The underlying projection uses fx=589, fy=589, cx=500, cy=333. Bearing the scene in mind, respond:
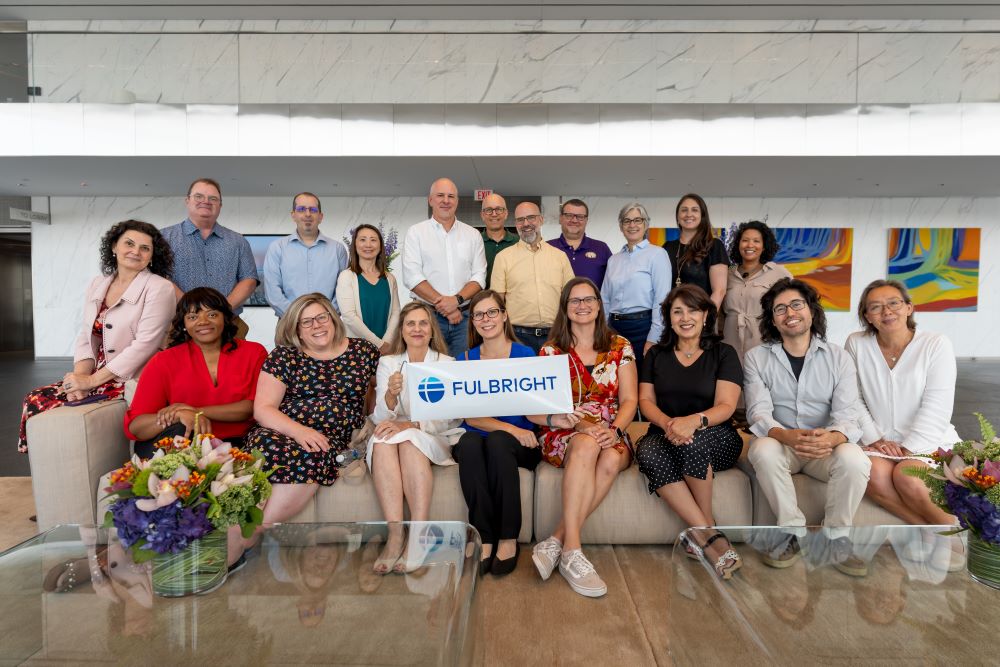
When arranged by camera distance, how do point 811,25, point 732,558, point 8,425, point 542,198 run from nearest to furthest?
1. point 732,558
2. point 8,425
3. point 811,25
4. point 542,198

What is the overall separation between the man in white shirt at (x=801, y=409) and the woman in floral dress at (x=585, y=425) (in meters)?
0.63

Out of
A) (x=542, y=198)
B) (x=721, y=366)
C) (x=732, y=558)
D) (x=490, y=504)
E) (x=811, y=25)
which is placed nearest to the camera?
(x=732, y=558)

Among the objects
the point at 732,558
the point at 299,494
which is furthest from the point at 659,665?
the point at 299,494

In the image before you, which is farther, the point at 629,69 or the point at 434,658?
the point at 629,69

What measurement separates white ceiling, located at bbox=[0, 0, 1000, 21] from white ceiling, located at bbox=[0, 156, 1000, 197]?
7.39ft

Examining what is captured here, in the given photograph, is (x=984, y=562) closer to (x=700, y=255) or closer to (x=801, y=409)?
(x=801, y=409)

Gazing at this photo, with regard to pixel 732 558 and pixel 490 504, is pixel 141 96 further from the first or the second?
pixel 732 558

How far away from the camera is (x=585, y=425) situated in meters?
2.90

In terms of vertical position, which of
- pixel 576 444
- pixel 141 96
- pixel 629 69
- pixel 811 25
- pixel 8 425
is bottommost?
pixel 8 425

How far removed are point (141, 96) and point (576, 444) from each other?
904cm

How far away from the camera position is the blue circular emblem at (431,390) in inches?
115

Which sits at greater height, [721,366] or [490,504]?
[721,366]

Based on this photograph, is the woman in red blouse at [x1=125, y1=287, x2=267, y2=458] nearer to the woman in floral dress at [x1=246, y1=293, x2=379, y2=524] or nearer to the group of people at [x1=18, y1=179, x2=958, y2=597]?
the group of people at [x1=18, y1=179, x2=958, y2=597]

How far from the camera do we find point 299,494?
2.71 meters
